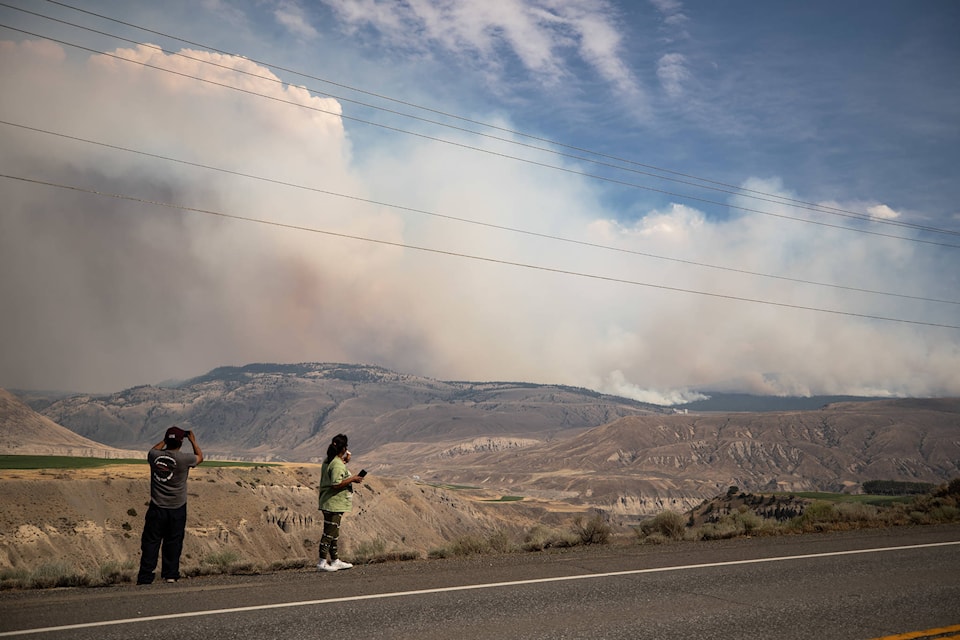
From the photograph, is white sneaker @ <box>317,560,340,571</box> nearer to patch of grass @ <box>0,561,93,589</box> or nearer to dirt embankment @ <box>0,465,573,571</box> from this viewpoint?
patch of grass @ <box>0,561,93,589</box>

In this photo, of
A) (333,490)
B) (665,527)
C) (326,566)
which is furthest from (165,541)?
(665,527)

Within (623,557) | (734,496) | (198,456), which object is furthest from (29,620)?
(734,496)

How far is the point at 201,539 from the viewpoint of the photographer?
6719 cm

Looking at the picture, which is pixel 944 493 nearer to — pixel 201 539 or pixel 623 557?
pixel 623 557

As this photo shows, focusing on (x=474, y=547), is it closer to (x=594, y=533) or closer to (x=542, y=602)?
(x=594, y=533)

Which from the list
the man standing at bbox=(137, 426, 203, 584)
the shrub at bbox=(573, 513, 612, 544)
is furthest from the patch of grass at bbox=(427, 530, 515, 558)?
the man standing at bbox=(137, 426, 203, 584)

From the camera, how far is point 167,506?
36.8 ft

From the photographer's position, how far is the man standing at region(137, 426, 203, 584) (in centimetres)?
1104

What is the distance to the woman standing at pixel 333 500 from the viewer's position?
11.9 m

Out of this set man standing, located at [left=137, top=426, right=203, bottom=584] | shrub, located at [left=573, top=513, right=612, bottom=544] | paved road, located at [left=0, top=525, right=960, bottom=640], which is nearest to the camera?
paved road, located at [left=0, top=525, right=960, bottom=640]

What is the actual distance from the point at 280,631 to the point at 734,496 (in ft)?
407

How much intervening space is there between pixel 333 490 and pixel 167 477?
2553 millimetres

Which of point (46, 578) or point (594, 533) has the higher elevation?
point (594, 533)

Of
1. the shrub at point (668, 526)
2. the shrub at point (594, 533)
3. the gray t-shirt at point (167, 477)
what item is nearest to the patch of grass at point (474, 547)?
the shrub at point (594, 533)
